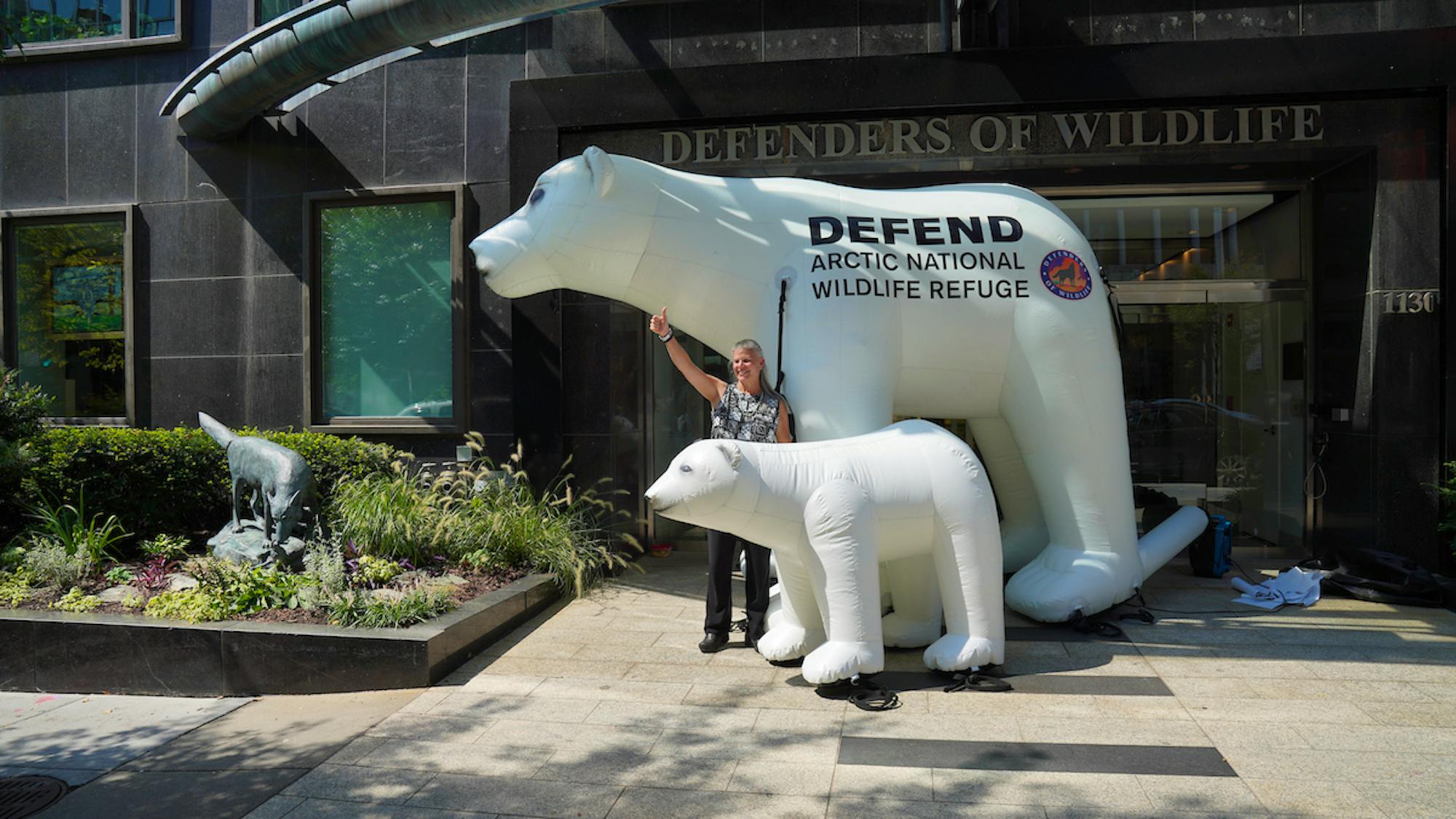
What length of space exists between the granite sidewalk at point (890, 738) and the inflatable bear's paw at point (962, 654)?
134 millimetres

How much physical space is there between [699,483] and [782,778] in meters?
1.22

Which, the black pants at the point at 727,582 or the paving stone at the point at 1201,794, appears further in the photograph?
the black pants at the point at 727,582

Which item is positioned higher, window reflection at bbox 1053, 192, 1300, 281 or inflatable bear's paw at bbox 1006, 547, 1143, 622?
window reflection at bbox 1053, 192, 1300, 281

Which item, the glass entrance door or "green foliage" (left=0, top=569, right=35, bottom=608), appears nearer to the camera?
"green foliage" (left=0, top=569, right=35, bottom=608)

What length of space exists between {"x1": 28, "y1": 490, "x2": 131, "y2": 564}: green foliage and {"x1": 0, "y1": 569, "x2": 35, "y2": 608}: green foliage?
0.95 ft

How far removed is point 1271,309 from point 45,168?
36.9 ft

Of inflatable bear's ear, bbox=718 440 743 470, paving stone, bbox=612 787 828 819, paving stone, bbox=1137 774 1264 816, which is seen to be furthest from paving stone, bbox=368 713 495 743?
paving stone, bbox=1137 774 1264 816

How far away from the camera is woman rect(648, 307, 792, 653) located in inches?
194

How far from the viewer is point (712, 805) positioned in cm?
328

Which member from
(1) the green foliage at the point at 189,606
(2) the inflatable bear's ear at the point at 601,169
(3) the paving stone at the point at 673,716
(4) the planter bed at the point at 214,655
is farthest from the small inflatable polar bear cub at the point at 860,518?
(1) the green foliage at the point at 189,606

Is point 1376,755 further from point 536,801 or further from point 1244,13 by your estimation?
point 1244,13

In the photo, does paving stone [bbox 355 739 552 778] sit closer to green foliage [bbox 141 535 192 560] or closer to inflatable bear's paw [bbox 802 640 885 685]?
inflatable bear's paw [bbox 802 640 885 685]

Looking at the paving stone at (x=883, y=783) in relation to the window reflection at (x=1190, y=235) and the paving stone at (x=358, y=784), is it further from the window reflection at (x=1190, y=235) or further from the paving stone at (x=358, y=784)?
the window reflection at (x=1190, y=235)

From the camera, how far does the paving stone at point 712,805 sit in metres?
3.20
